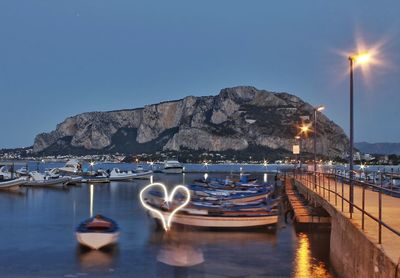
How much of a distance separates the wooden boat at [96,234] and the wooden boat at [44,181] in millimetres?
60118

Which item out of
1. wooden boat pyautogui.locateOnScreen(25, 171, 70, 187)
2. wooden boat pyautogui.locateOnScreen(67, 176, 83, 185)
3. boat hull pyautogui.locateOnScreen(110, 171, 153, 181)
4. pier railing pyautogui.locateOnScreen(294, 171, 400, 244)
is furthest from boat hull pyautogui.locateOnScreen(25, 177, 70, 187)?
pier railing pyautogui.locateOnScreen(294, 171, 400, 244)

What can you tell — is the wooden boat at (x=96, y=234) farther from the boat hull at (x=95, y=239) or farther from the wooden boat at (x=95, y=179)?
the wooden boat at (x=95, y=179)

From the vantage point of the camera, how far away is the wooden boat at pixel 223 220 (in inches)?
1276

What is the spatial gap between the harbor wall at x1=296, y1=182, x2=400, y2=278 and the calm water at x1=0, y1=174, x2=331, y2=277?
2.07 m

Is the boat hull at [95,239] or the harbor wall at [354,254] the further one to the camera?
the boat hull at [95,239]

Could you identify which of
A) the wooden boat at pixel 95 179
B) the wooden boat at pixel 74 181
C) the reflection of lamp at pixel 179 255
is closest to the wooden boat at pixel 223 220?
the reflection of lamp at pixel 179 255

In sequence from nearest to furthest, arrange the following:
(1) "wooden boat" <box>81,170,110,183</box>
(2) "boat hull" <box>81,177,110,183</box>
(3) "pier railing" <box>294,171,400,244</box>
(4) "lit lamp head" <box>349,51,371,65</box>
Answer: (3) "pier railing" <box>294,171,400,244</box> < (4) "lit lamp head" <box>349,51,371,65</box> < (2) "boat hull" <box>81,177,110,183</box> < (1) "wooden boat" <box>81,170,110,183</box>

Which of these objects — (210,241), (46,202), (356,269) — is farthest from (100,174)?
(356,269)

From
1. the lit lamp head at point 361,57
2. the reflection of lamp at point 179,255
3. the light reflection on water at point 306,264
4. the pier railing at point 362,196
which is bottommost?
the reflection of lamp at point 179,255

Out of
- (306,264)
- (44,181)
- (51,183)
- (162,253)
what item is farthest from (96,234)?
(51,183)

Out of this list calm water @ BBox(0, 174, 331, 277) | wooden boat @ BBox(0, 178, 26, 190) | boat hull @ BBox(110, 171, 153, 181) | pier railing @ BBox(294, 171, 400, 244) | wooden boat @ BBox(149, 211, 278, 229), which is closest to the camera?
pier railing @ BBox(294, 171, 400, 244)

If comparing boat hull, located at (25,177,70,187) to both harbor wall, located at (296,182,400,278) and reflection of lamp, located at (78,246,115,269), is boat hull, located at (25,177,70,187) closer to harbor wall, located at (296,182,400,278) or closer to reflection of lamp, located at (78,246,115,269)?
reflection of lamp, located at (78,246,115,269)

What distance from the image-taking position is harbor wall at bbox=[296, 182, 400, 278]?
1082cm

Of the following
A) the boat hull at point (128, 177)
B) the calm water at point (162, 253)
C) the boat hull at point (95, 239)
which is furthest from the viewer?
the boat hull at point (128, 177)
